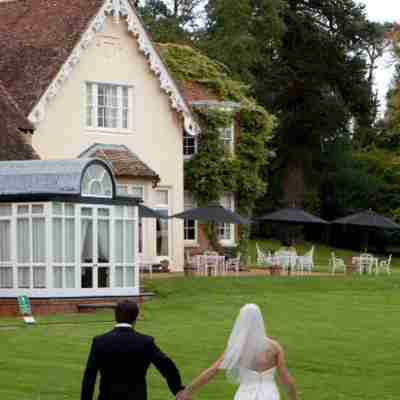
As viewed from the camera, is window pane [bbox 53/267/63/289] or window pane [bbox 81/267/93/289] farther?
window pane [bbox 81/267/93/289]

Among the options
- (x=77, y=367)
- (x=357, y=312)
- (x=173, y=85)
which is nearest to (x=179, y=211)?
(x=173, y=85)

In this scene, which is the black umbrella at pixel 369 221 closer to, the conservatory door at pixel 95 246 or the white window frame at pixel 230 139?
the white window frame at pixel 230 139

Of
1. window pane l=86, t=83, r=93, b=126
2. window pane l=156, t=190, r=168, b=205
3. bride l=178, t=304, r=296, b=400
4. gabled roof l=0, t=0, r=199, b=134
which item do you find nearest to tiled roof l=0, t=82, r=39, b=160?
gabled roof l=0, t=0, r=199, b=134

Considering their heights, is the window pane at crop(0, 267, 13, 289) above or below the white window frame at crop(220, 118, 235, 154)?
below

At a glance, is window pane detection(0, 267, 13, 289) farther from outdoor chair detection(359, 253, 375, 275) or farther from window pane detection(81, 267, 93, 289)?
outdoor chair detection(359, 253, 375, 275)

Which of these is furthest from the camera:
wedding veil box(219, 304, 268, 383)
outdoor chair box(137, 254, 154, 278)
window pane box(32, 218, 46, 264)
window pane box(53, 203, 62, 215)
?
outdoor chair box(137, 254, 154, 278)

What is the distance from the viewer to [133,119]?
139 ft

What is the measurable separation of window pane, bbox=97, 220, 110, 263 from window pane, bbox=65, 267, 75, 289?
914 mm

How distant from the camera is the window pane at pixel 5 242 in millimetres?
31000

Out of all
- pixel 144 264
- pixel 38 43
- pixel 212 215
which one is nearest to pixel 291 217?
pixel 212 215

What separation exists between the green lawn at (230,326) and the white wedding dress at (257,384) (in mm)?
6116

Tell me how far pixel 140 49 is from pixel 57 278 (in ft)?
42.9

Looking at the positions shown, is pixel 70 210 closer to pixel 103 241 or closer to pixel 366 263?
pixel 103 241

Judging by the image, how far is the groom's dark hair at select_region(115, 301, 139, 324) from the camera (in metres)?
10.0
